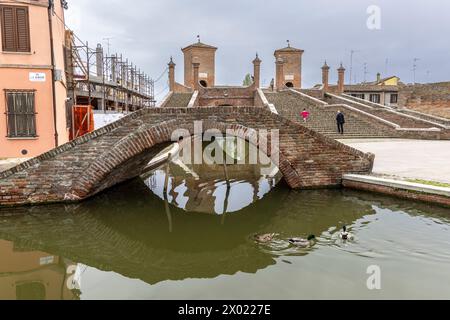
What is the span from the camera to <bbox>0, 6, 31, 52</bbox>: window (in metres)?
12.0

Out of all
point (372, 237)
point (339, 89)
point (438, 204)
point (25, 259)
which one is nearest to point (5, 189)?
point (25, 259)

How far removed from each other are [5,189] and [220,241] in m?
5.31

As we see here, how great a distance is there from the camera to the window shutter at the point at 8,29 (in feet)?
39.2

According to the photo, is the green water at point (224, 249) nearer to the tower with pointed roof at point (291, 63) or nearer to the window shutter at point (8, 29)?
the window shutter at point (8, 29)

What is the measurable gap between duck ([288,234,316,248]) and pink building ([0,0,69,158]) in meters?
9.91

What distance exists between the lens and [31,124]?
12.4m

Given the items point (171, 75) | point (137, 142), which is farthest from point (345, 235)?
point (171, 75)

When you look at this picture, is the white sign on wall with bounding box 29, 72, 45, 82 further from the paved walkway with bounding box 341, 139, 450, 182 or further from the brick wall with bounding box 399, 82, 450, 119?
the brick wall with bounding box 399, 82, 450, 119

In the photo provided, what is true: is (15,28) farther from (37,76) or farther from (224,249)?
(224,249)

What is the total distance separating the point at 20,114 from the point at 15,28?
2831mm

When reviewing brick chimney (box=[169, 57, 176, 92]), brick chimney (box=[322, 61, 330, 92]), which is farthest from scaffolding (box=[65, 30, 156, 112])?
brick chimney (box=[322, 61, 330, 92])

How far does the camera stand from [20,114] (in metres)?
12.3

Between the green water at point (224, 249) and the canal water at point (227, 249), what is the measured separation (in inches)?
0.7

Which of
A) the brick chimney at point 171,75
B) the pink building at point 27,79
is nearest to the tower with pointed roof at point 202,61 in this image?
the brick chimney at point 171,75
